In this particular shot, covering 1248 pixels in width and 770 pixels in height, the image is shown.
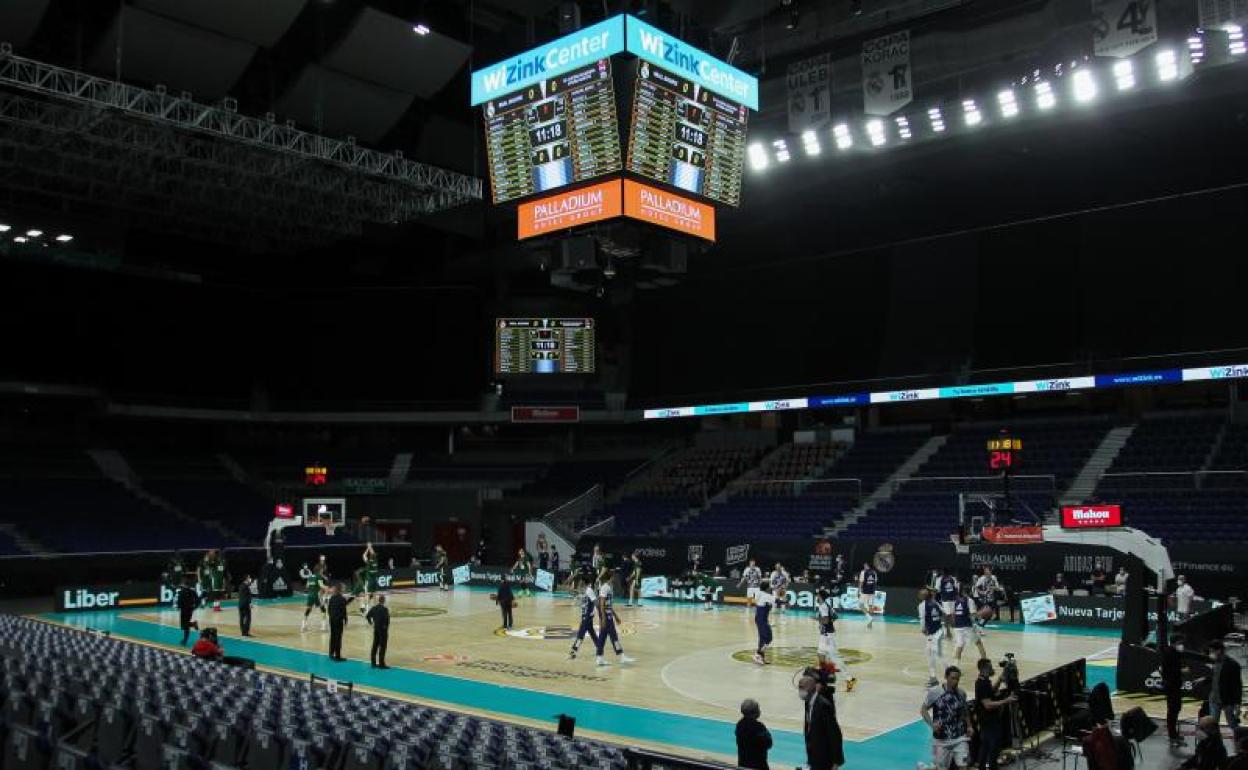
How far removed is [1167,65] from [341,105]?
24.4 metres

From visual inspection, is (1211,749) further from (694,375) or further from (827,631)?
(694,375)

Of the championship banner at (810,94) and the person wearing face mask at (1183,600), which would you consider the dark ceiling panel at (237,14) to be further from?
the person wearing face mask at (1183,600)

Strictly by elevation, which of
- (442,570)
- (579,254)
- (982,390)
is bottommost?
(442,570)

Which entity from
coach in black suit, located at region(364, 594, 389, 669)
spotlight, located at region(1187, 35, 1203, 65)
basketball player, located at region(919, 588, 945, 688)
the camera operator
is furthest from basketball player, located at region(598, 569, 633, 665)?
spotlight, located at region(1187, 35, 1203, 65)

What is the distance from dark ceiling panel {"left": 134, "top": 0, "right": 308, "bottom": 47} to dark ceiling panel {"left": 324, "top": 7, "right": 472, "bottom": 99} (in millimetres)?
1947

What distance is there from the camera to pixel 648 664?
22.1m

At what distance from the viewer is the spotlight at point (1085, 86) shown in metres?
28.3

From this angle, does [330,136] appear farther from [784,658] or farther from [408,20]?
[784,658]

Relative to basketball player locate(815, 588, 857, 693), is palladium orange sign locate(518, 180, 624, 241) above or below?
above

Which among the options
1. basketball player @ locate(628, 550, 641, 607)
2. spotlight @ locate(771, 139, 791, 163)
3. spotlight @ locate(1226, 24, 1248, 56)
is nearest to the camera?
spotlight @ locate(1226, 24, 1248, 56)

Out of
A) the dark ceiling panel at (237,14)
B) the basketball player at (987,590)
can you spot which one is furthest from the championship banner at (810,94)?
the dark ceiling panel at (237,14)

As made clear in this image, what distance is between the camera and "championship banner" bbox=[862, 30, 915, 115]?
29.6 m

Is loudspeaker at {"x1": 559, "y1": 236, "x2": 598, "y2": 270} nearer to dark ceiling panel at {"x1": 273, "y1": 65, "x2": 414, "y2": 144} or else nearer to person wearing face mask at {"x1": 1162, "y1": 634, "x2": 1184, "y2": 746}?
person wearing face mask at {"x1": 1162, "y1": 634, "x2": 1184, "y2": 746}

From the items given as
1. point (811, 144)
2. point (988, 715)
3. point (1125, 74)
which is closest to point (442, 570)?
point (811, 144)
